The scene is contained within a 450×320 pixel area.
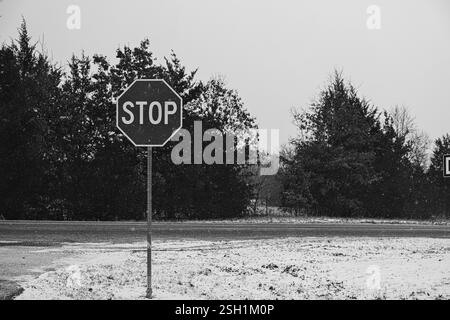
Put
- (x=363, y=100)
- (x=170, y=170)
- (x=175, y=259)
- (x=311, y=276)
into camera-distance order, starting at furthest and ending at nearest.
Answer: (x=363, y=100)
(x=170, y=170)
(x=175, y=259)
(x=311, y=276)

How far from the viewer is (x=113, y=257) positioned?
558 inches

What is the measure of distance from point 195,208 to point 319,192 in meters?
9.56

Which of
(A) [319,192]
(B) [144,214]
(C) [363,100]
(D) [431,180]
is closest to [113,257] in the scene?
(B) [144,214]

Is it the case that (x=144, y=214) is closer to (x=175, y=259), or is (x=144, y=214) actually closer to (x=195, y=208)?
(x=195, y=208)

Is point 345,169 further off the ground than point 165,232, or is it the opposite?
point 345,169

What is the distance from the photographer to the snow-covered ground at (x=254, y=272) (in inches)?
359

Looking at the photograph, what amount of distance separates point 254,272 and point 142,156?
24347 mm

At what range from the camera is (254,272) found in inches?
461

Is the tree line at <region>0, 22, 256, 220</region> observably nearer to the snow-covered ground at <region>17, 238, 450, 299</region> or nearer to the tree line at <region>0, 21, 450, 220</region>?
the tree line at <region>0, 21, 450, 220</region>

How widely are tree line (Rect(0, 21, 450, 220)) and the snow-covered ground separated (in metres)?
17.8

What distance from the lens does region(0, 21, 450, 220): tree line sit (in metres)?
33.8

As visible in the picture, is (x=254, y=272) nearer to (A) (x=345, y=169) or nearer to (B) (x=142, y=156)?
(B) (x=142, y=156)

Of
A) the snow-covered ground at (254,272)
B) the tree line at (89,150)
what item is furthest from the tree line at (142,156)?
the snow-covered ground at (254,272)

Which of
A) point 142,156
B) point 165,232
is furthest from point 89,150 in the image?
point 165,232
